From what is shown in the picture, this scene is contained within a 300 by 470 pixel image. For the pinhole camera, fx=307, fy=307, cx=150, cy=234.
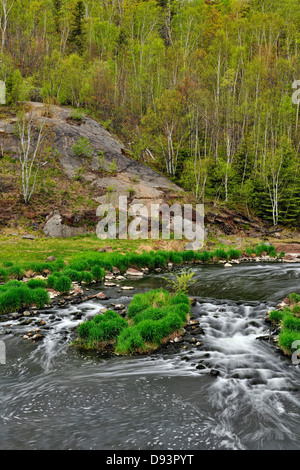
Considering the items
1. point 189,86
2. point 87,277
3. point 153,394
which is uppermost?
point 189,86

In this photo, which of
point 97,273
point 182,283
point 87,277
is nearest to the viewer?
point 182,283

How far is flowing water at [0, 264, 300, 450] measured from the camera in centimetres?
536

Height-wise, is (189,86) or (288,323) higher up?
(189,86)

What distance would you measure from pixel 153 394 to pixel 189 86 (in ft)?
164

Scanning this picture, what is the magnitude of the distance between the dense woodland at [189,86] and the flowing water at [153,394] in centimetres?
2951

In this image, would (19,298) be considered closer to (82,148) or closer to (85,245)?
(85,245)

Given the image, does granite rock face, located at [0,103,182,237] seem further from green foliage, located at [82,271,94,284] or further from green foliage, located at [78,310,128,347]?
green foliage, located at [78,310,128,347]

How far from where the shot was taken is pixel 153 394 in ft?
22.3

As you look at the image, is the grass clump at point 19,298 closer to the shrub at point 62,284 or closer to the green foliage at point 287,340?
the shrub at point 62,284

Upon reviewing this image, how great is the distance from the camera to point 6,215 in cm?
2838

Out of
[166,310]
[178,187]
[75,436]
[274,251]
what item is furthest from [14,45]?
[75,436]

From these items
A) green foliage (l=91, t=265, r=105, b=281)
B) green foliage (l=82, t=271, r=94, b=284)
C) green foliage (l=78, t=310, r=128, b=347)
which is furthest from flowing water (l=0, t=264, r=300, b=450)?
green foliage (l=91, t=265, r=105, b=281)

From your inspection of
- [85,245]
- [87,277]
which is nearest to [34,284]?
[87,277]

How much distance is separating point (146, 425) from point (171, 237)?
24.9 meters
